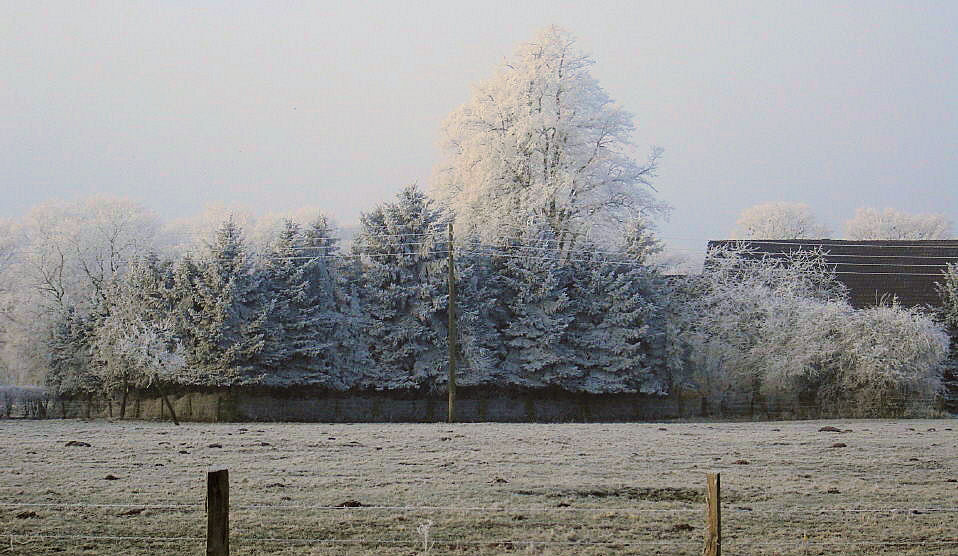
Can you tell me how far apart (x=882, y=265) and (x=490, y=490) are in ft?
146

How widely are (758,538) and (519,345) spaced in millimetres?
32667

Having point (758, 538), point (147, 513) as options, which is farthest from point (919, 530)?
point (147, 513)

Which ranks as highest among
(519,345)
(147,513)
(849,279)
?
(849,279)

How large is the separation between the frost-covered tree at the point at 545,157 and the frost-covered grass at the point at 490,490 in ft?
70.5

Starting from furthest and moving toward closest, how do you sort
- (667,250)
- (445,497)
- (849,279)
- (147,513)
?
(849,279) → (667,250) → (445,497) → (147,513)

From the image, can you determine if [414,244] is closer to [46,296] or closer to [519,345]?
[519,345]

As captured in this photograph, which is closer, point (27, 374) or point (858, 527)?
point (858, 527)

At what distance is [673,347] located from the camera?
45250 millimetres

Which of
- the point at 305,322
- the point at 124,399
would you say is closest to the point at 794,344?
the point at 305,322

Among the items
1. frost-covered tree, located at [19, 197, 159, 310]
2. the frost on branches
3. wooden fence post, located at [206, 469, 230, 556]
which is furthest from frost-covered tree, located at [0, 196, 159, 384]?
wooden fence post, located at [206, 469, 230, 556]

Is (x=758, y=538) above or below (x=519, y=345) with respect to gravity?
below

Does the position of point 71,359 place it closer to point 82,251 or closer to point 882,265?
point 82,251

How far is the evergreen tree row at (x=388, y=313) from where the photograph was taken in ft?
142

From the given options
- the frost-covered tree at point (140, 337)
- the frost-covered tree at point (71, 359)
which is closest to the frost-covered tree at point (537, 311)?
the frost-covered tree at point (140, 337)
